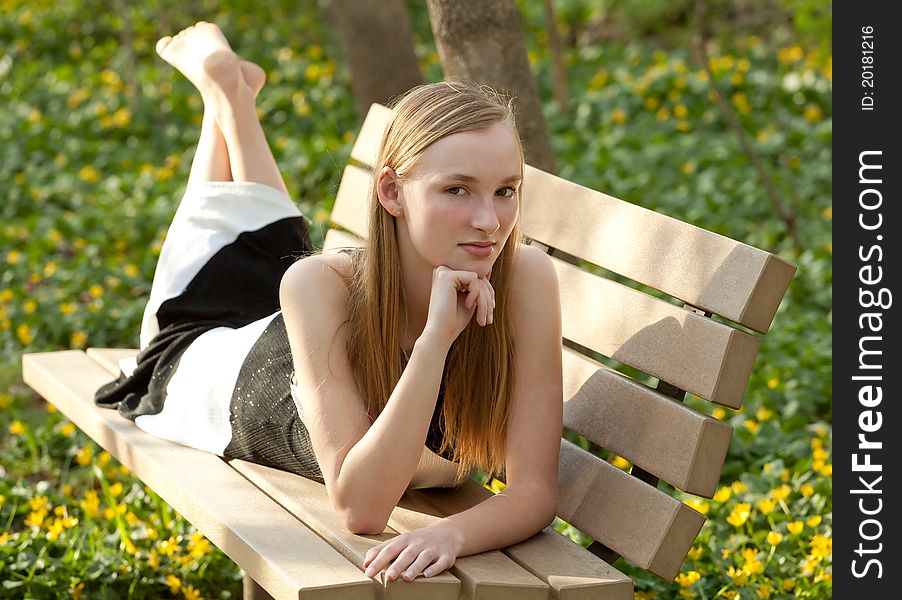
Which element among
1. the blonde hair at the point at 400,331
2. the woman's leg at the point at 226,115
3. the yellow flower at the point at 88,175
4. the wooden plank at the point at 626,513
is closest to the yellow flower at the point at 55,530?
the woman's leg at the point at 226,115

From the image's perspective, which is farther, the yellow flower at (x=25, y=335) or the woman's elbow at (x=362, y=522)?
the yellow flower at (x=25, y=335)

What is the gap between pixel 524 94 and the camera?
378 centimetres

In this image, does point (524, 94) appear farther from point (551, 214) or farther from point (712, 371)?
point (712, 371)

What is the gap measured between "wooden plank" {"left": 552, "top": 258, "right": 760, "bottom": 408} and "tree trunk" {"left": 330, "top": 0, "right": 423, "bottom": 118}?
341 centimetres

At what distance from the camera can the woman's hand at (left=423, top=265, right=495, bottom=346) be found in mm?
2143

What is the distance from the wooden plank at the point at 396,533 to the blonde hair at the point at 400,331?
22cm

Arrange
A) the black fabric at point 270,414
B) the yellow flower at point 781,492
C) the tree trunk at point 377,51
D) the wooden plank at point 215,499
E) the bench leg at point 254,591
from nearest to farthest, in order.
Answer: the wooden plank at point 215,499, the black fabric at point 270,414, the bench leg at point 254,591, the yellow flower at point 781,492, the tree trunk at point 377,51

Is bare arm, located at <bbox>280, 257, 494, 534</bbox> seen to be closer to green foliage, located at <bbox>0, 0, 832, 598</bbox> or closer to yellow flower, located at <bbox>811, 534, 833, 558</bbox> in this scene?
green foliage, located at <bbox>0, 0, 832, 598</bbox>

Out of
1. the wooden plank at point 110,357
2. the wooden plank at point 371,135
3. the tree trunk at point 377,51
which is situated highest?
the tree trunk at point 377,51

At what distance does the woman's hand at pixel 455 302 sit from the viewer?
7.03 feet

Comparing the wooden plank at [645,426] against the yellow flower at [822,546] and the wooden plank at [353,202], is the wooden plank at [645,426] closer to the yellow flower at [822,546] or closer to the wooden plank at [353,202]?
the yellow flower at [822,546]

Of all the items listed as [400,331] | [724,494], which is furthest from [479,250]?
[724,494]

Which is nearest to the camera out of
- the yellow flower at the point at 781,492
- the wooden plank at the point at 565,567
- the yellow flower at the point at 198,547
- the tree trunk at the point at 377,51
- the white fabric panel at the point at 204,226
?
the wooden plank at the point at 565,567
